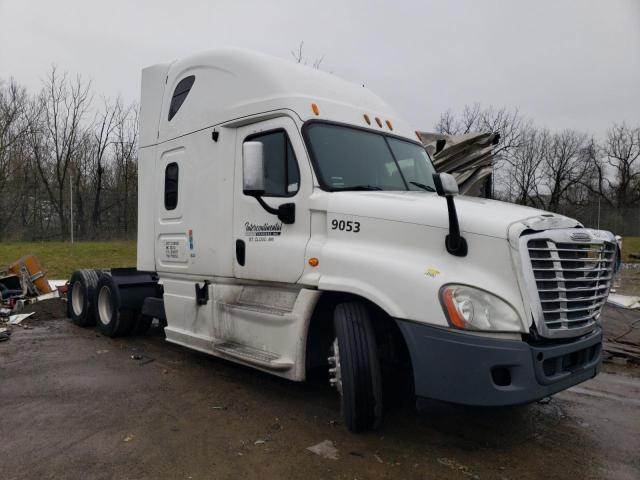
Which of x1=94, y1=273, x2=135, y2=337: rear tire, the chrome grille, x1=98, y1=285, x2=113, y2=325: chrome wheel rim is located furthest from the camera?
x1=98, y1=285, x2=113, y2=325: chrome wheel rim

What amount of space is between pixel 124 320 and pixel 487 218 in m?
5.82

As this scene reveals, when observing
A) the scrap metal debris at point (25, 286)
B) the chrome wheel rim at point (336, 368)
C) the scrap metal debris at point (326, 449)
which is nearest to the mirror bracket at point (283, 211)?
the chrome wheel rim at point (336, 368)

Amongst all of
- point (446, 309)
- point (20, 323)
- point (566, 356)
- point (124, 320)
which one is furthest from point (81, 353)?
point (566, 356)

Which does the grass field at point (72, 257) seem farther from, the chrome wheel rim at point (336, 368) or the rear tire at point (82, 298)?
the chrome wheel rim at point (336, 368)

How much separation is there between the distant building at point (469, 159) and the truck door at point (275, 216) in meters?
4.49

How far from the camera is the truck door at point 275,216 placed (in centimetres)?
448

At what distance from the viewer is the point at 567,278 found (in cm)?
366

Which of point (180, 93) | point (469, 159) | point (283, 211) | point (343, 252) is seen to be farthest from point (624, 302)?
point (180, 93)

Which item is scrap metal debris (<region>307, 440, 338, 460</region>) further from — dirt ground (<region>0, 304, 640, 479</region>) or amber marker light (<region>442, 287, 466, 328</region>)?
amber marker light (<region>442, 287, 466, 328</region>)

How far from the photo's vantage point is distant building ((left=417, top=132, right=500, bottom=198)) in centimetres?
871

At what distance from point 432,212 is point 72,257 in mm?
19190

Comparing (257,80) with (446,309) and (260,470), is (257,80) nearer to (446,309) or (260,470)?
(446,309)

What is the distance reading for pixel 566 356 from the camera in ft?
12.2

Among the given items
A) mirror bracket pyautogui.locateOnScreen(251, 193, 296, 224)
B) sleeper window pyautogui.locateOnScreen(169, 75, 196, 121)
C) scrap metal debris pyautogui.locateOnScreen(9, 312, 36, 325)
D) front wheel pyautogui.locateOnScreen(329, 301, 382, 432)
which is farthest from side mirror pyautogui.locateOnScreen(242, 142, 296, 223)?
scrap metal debris pyautogui.locateOnScreen(9, 312, 36, 325)
